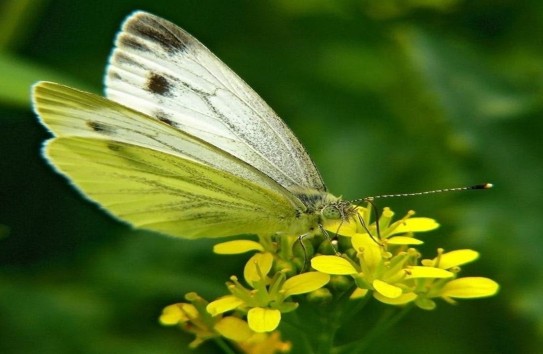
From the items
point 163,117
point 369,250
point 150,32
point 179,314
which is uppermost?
point 150,32

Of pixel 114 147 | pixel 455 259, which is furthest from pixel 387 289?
pixel 114 147

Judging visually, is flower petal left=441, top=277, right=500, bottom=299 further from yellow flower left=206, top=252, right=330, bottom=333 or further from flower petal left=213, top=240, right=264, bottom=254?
flower petal left=213, top=240, right=264, bottom=254

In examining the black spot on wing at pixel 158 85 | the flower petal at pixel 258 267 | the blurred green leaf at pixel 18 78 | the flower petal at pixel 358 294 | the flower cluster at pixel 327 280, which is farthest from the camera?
the blurred green leaf at pixel 18 78

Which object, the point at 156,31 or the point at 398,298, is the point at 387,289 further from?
the point at 156,31

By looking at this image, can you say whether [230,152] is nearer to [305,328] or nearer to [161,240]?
[305,328]

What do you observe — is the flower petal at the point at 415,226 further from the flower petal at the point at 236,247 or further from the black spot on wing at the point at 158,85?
the black spot on wing at the point at 158,85

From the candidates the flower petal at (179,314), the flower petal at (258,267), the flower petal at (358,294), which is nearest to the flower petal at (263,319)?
the flower petal at (258,267)

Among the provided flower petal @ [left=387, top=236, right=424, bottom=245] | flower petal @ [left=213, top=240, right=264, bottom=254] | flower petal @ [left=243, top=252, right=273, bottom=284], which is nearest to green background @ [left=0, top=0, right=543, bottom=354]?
flower petal @ [left=213, top=240, right=264, bottom=254]
